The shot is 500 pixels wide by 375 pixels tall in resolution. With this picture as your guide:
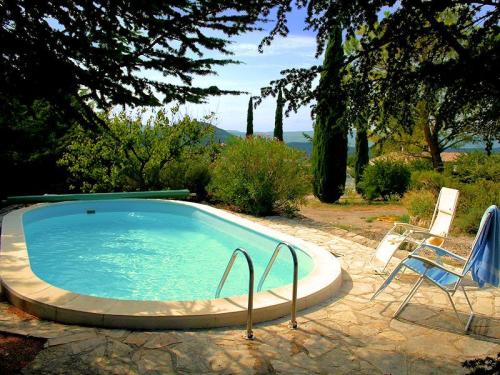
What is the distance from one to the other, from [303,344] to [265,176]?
24.6 ft

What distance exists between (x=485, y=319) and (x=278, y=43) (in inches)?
143

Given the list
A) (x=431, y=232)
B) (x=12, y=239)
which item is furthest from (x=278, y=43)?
(x=12, y=239)

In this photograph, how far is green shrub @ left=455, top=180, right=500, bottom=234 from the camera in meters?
9.11

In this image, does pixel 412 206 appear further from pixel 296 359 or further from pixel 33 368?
pixel 33 368

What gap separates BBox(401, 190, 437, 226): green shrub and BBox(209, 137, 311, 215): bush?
267 cm

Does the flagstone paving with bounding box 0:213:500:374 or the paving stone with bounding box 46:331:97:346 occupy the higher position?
the paving stone with bounding box 46:331:97:346

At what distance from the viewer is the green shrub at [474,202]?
9.11m

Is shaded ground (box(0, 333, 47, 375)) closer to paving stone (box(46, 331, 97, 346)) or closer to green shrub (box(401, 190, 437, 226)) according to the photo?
paving stone (box(46, 331, 97, 346))

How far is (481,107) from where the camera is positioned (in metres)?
2.76

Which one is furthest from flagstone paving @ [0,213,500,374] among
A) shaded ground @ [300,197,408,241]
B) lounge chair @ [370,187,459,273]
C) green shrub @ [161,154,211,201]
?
green shrub @ [161,154,211,201]

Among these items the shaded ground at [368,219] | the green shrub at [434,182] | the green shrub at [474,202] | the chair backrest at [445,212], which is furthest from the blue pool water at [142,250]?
the green shrub at [434,182]

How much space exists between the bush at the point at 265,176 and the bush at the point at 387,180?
647 cm

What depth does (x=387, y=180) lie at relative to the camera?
1703 cm

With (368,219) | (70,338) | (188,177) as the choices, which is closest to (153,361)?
(70,338)
